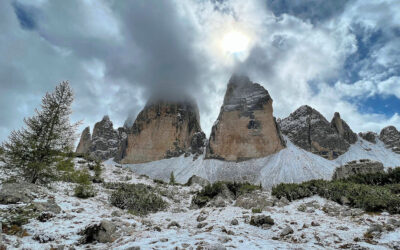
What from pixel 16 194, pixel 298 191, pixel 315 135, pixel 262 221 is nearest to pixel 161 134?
pixel 315 135

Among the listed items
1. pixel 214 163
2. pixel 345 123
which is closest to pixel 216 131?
pixel 214 163

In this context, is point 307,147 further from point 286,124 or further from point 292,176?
point 292,176

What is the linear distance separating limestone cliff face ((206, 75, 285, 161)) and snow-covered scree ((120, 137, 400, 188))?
3840 millimetres

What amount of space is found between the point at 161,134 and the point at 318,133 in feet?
241

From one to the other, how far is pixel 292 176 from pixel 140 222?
67743mm

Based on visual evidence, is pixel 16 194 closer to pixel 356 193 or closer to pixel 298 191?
A: pixel 298 191

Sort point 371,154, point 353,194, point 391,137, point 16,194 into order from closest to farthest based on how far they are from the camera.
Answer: point 16,194 < point 353,194 < point 371,154 < point 391,137

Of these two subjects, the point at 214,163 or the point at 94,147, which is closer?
the point at 214,163

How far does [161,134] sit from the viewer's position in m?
113

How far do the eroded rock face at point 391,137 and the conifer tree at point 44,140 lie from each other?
13493 cm

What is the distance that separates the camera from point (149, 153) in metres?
108

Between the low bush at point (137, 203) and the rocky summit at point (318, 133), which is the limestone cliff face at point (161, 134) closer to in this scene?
the rocky summit at point (318, 133)

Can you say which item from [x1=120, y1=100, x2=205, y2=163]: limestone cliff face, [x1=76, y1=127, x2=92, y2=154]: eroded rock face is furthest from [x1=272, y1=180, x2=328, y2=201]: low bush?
Result: [x1=76, y1=127, x2=92, y2=154]: eroded rock face

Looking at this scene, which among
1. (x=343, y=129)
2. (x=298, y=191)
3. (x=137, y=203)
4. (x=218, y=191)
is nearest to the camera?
(x=298, y=191)
